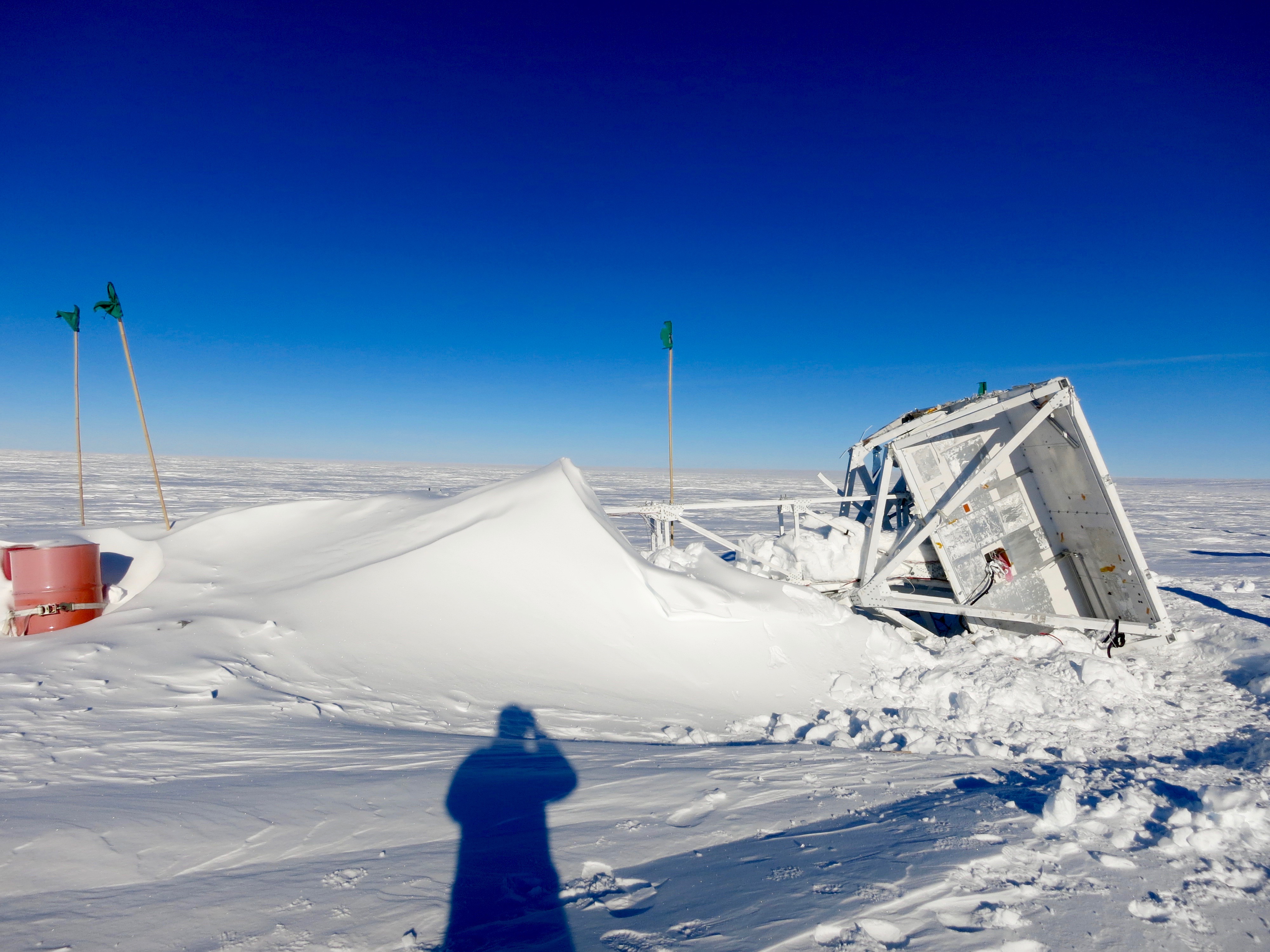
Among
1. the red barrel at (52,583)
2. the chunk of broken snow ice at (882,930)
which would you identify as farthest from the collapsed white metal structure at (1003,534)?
the red barrel at (52,583)

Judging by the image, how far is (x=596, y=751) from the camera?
3738 mm

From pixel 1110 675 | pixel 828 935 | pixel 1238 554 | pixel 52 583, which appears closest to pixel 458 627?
pixel 52 583

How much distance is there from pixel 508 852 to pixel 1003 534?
6693mm

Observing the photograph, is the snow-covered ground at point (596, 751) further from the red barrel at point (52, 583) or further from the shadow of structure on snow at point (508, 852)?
the red barrel at point (52, 583)

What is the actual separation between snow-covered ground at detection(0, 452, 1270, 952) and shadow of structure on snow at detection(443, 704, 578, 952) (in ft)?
0.22

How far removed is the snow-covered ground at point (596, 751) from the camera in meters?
2.22

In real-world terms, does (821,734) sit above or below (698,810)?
below

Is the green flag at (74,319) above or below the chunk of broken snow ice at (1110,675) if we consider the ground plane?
above

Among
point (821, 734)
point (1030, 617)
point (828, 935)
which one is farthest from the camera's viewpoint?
point (1030, 617)

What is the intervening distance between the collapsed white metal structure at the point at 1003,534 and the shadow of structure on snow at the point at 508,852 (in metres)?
4.30

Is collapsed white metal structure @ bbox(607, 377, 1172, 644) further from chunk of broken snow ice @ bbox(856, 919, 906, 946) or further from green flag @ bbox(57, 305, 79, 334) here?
green flag @ bbox(57, 305, 79, 334)

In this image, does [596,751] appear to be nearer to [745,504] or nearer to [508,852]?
[508,852]

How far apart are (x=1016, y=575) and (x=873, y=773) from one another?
16.0 ft

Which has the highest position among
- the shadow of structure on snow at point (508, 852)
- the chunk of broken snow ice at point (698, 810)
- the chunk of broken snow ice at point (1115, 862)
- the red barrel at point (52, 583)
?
the red barrel at point (52, 583)
